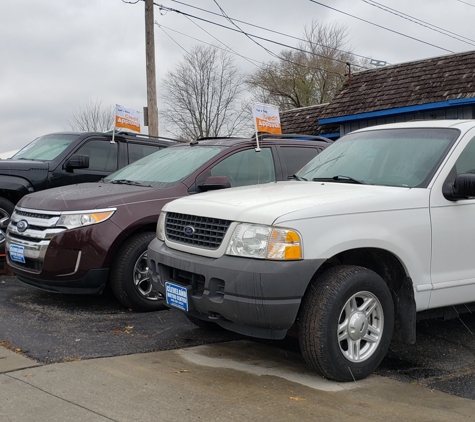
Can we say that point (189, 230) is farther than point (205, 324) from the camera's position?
No

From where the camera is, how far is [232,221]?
4645 millimetres

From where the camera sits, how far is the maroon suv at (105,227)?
6.38 m

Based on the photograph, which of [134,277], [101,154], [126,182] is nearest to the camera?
[134,277]

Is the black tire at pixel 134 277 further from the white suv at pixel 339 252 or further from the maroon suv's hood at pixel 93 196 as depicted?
the white suv at pixel 339 252

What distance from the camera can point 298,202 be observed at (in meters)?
4.61

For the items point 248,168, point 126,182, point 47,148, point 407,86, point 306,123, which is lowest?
point 126,182

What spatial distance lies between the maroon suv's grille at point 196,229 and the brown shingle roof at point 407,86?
9319mm

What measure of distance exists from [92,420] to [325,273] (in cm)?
187

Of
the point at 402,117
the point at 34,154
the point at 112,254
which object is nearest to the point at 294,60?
the point at 402,117

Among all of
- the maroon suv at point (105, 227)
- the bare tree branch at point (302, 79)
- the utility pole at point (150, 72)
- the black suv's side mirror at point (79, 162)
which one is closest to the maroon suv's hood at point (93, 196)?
the maroon suv at point (105, 227)

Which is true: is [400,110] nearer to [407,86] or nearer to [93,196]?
[407,86]

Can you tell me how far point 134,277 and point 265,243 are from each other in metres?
2.56

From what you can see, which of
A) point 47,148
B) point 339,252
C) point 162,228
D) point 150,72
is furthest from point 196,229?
point 150,72

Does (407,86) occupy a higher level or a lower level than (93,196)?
higher
